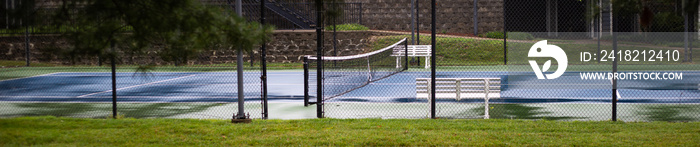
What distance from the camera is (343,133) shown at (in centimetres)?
757

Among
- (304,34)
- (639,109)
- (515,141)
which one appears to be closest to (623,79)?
(639,109)

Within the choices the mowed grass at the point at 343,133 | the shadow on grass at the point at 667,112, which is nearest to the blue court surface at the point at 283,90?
the shadow on grass at the point at 667,112

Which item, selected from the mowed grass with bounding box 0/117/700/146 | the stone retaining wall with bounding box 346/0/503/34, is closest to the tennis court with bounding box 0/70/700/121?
the mowed grass with bounding box 0/117/700/146

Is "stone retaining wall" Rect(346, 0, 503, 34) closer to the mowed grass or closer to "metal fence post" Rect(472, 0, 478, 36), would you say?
"metal fence post" Rect(472, 0, 478, 36)

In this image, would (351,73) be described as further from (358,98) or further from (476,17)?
(476,17)

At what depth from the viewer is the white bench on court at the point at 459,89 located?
9.90 meters

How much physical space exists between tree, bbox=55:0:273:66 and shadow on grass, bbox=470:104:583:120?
553cm

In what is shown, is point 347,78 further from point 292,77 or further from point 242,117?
point 242,117

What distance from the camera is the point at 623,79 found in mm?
16281

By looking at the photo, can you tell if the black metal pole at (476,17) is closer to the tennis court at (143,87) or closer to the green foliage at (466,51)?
the green foliage at (466,51)

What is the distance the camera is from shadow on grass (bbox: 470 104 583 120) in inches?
379

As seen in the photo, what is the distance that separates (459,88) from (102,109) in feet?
20.2

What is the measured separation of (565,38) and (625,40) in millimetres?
3553

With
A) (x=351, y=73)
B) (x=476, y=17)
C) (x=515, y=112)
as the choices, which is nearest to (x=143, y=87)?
(x=351, y=73)
